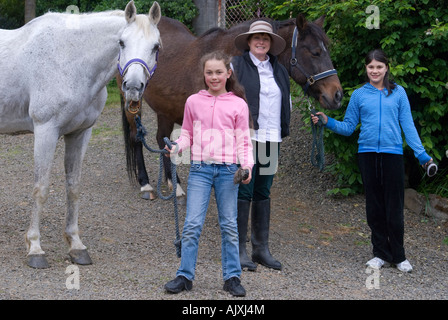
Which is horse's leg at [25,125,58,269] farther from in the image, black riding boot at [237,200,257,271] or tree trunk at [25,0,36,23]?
tree trunk at [25,0,36,23]

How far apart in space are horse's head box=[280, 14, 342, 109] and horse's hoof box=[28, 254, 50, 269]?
8.66 feet

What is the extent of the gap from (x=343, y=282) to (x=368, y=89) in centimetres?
163

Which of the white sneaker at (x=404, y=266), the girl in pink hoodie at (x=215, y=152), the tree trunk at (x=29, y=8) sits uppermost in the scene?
the tree trunk at (x=29, y=8)

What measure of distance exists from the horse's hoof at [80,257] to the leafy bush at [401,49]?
2958mm

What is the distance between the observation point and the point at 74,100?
185 inches

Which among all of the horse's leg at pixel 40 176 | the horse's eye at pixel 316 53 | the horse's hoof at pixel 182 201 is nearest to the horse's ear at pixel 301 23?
the horse's eye at pixel 316 53

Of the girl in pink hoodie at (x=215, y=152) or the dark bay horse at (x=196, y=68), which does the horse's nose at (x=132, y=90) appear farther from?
the girl in pink hoodie at (x=215, y=152)

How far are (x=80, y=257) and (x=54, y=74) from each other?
147 cm

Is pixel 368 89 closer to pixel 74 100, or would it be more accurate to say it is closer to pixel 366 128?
pixel 366 128

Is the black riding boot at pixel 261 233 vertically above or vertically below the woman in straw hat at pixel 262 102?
below

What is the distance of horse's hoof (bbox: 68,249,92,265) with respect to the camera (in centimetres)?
498

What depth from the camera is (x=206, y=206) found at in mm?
4199

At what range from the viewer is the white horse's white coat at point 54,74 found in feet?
15.4

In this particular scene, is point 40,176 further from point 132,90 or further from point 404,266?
point 404,266
